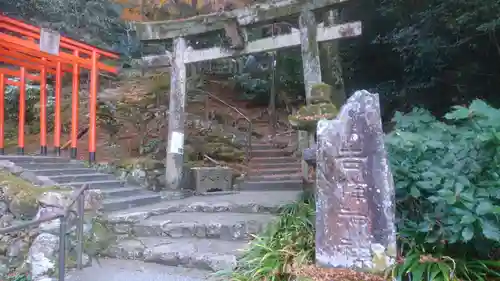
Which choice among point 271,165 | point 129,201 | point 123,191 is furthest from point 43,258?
point 271,165

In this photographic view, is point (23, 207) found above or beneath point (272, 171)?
beneath

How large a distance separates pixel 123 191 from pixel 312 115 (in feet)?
13.8

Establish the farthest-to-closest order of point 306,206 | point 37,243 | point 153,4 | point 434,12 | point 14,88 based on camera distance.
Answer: point 153,4
point 14,88
point 434,12
point 306,206
point 37,243

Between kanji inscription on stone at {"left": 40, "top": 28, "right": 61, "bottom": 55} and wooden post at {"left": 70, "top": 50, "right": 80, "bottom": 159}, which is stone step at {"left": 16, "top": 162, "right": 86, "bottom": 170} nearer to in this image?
wooden post at {"left": 70, "top": 50, "right": 80, "bottom": 159}

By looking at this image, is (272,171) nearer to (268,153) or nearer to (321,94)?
(268,153)

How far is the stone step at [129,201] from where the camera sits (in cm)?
636

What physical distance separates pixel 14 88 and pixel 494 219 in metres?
13.8

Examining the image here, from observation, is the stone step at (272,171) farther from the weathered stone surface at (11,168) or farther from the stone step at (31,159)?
the weathered stone surface at (11,168)

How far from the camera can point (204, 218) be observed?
5898mm

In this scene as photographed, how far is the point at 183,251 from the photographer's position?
4.74m

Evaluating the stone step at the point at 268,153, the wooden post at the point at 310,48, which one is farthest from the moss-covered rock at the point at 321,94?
the stone step at the point at 268,153

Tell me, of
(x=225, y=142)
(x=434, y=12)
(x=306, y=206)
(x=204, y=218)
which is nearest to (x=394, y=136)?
(x=306, y=206)

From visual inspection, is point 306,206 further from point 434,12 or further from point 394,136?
point 434,12

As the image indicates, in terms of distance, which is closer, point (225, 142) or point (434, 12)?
→ point (434, 12)
